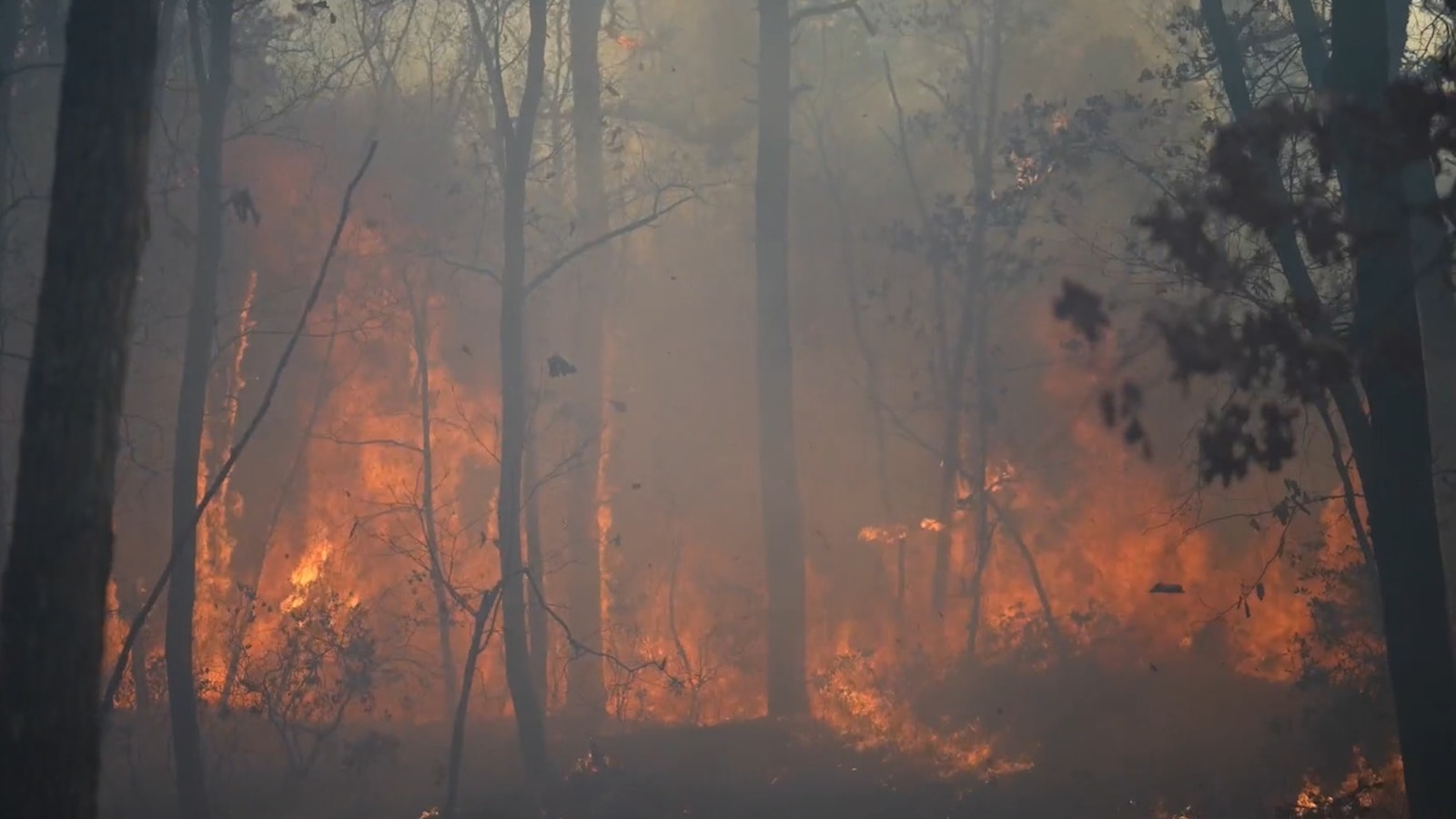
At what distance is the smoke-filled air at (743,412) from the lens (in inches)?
278

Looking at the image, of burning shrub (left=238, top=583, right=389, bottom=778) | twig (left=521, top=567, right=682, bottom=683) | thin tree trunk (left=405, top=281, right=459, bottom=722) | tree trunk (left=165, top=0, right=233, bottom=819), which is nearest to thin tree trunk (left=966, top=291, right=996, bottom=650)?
twig (left=521, top=567, right=682, bottom=683)

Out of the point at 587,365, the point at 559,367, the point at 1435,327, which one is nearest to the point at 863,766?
the point at 559,367

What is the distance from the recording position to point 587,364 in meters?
20.1

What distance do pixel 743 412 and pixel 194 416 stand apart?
15818mm

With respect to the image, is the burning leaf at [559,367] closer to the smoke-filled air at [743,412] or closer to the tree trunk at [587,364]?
the smoke-filled air at [743,412]

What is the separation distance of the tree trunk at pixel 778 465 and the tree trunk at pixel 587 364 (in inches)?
161

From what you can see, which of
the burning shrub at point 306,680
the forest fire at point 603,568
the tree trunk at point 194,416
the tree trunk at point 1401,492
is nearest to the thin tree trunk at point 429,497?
the forest fire at point 603,568

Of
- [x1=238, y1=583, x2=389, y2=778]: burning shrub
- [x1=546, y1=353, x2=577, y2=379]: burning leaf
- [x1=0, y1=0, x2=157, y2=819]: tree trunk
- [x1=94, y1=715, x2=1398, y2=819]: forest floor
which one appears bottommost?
[x1=94, y1=715, x2=1398, y2=819]: forest floor

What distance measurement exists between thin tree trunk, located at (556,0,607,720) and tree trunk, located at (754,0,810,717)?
160 inches

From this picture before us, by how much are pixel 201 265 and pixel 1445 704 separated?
13581 mm

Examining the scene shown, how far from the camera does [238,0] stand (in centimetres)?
1568

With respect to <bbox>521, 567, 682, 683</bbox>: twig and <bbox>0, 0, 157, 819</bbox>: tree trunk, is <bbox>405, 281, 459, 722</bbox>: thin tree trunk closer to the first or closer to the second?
<bbox>521, 567, 682, 683</bbox>: twig

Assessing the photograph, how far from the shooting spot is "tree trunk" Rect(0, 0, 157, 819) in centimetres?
595

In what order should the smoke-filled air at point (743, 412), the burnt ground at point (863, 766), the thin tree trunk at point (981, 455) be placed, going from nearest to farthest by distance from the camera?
the smoke-filled air at point (743, 412), the burnt ground at point (863, 766), the thin tree trunk at point (981, 455)
